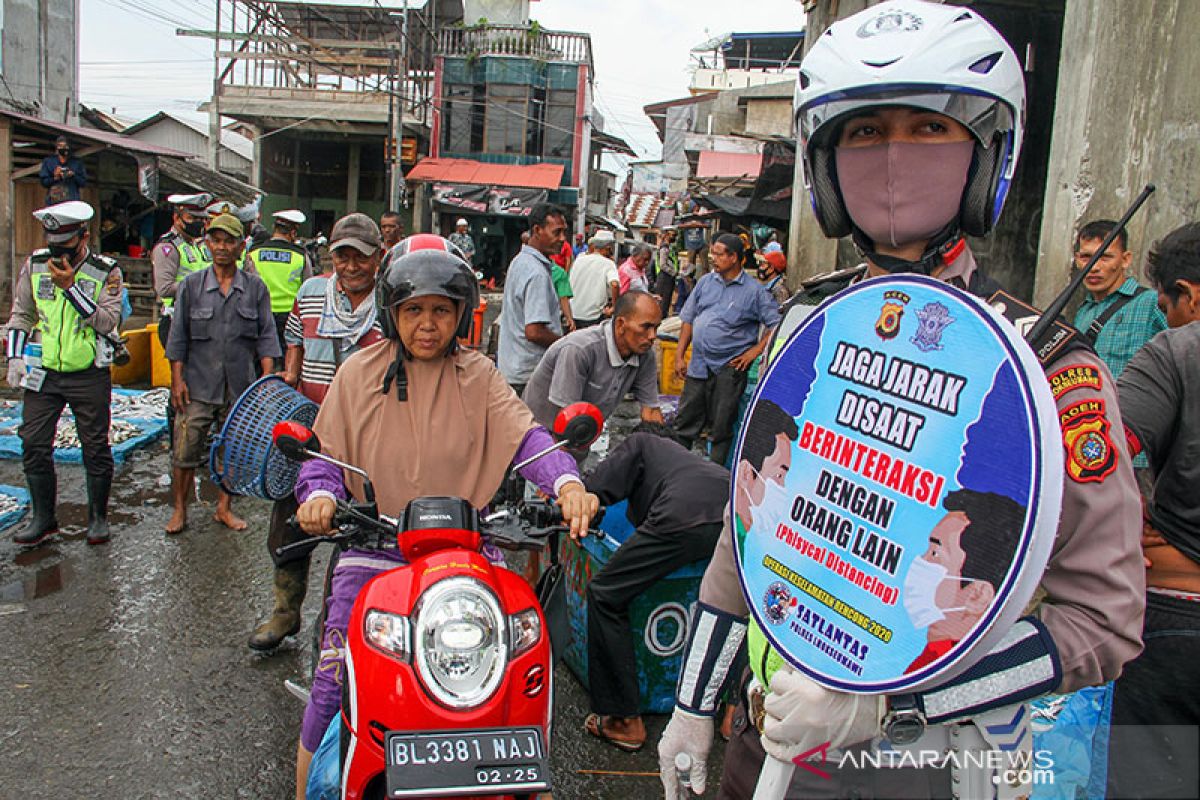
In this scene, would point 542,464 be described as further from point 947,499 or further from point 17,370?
point 17,370

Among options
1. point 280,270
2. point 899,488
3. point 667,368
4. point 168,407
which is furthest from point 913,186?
point 667,368

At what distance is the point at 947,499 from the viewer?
1.27 m

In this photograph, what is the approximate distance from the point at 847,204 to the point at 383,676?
1495 millimetres

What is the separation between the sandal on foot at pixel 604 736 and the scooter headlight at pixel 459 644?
69.9 inches

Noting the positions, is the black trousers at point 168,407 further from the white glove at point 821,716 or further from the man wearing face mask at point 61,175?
the man wearing face mask at point 61,175

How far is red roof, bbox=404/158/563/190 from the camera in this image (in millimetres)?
31141

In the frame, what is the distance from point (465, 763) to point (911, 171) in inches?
59.7

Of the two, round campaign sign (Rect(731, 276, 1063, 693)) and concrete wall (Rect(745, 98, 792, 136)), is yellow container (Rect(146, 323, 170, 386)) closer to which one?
round campaign sign (Rect(731, 276, 1063, 693))

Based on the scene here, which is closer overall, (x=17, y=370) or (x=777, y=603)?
(x=777, y=603)

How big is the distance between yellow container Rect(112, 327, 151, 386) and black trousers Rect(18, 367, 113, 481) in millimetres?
4653

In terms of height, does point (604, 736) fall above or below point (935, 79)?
below

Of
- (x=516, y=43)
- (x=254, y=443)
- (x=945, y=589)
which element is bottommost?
(x=254, y=443)

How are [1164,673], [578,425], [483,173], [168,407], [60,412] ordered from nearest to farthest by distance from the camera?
[1164,673], [578,425], [60,412], [168,407], [483,173]

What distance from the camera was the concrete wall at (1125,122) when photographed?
4340 millimetres
